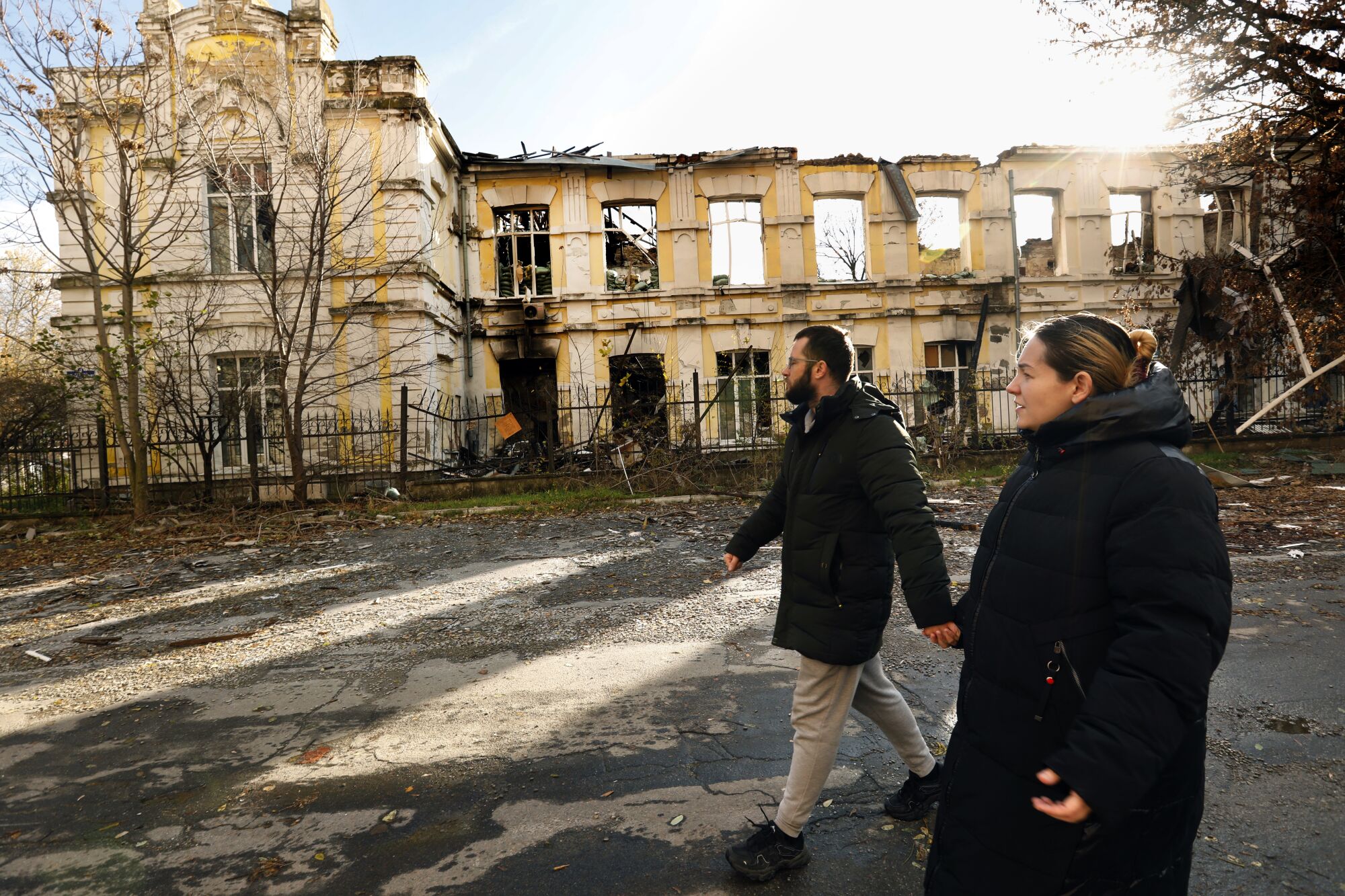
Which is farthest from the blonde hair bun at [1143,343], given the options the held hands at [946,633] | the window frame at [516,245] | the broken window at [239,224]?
the window frame at [516,245]

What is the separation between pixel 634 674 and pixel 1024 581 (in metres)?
3.41

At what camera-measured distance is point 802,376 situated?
9.98ft

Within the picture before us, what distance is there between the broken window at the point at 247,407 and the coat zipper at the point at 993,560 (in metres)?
14.5

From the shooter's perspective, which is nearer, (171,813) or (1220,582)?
→ (1220,582)

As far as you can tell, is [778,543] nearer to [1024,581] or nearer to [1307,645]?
[1307,645]

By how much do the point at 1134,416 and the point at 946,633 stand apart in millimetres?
933

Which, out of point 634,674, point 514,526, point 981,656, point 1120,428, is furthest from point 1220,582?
point 514,526

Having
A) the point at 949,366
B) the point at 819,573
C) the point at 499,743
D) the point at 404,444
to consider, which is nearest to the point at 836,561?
the point at 819,573

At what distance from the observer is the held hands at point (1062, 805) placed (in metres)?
1.64

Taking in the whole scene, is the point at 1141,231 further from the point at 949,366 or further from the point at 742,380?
the point at 742,380

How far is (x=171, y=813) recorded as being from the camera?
11.1 ft

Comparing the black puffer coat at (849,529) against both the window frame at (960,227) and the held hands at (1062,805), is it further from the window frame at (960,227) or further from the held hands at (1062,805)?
the window frame at (960,227)

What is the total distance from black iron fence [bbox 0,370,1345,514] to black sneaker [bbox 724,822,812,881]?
1099 cm

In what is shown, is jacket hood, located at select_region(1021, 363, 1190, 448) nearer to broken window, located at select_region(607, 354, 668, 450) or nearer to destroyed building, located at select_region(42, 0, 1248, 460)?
broken window, located at select_region(607, 354, 668, 450)
